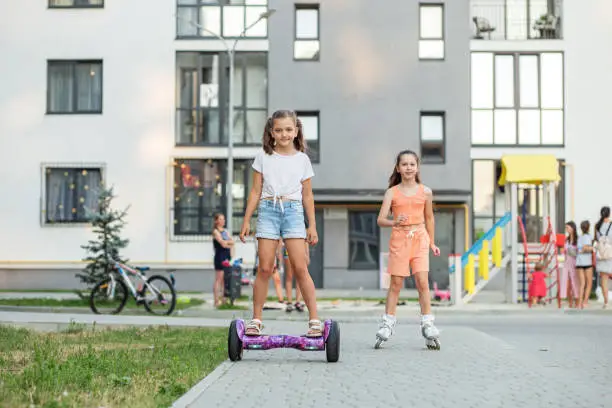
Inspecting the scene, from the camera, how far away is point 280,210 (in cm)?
967

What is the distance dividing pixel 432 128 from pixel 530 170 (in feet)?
35.0

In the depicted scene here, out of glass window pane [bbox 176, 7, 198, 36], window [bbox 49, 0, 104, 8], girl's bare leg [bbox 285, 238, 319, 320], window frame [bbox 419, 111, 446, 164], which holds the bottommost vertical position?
girl's bare leg [bbox 285, 238, 319, 320]

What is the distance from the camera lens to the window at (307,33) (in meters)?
34.9

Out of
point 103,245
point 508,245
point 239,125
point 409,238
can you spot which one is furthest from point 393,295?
point 239,125

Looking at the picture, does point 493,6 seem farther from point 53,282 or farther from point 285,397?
point 285,397

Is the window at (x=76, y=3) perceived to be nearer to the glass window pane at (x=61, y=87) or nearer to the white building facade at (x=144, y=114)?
the white building facade at (x=144, y=114)

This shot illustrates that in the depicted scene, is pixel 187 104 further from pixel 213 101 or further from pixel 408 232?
pixel 408 232

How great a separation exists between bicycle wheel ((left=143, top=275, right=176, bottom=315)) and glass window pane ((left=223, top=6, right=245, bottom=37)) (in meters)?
15.8

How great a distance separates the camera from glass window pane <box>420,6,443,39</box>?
1385 inches

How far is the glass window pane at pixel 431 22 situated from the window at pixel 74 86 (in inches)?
400

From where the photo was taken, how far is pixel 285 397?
734 cm

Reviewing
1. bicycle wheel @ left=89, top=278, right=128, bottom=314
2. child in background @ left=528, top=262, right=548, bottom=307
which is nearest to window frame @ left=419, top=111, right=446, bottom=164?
child in background @ left=528, top=262, right=548, bottom=307

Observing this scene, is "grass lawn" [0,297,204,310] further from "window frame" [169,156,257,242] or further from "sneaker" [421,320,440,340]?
"sneaker" [421,320,440,340]

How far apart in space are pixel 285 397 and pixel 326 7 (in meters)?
28.5
